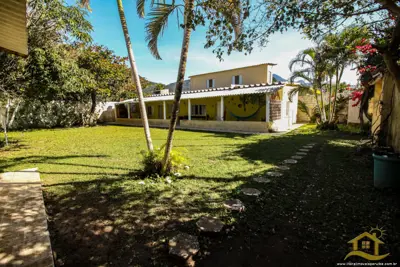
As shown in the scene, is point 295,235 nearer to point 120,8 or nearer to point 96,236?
point 96,236

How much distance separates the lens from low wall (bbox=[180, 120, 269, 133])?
42.7 ft

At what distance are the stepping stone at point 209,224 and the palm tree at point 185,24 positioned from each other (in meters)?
1.97

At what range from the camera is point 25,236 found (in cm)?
237

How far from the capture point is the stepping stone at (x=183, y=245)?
6.93ft

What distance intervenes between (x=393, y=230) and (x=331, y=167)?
2.95 metres

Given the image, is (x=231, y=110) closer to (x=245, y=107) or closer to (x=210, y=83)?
(x=245, y=107)

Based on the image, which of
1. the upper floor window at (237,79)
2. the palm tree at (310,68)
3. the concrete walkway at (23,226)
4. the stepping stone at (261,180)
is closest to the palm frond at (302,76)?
the palm tree at (310,68)

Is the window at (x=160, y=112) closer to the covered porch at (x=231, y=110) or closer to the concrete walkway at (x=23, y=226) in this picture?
the covered porch at (x=231, y=110)

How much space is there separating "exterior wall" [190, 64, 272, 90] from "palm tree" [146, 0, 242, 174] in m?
14.1

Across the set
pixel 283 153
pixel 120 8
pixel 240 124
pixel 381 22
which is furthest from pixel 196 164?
pixel 240 124

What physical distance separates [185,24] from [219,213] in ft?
10.4

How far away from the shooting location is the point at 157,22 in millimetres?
4316

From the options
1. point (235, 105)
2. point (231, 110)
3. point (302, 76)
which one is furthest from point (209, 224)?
point (231, 110)

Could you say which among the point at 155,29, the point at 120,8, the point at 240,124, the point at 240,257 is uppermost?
the point at 120,8
